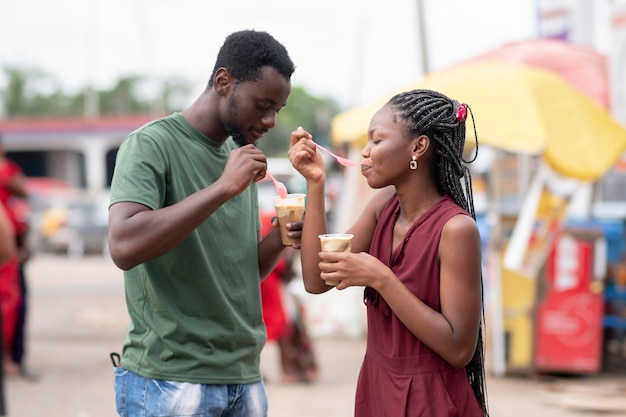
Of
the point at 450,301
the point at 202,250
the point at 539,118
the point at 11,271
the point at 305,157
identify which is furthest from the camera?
the point at 11,271

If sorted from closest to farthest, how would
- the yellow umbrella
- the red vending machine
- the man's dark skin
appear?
the man's dark skin, the yellow umbrella, the red vending machine

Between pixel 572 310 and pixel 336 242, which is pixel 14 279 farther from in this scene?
pixel 336 242

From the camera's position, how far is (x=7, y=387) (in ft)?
23.1

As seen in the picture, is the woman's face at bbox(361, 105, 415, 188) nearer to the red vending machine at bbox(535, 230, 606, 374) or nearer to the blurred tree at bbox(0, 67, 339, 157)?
the red vending machine at bbox(535, 230, 606, 374)

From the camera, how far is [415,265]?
230 centimetres

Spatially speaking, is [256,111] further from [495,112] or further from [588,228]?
[588,228]

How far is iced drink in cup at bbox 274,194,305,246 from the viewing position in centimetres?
264

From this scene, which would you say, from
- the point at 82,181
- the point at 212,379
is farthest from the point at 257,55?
the point at 82,181

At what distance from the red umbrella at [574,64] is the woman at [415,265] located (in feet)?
20.3

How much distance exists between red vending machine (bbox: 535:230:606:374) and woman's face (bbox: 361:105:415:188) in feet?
16.9

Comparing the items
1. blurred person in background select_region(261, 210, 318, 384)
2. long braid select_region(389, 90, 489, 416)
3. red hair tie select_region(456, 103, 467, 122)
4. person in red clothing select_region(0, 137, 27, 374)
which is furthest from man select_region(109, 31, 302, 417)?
person in red clothing select_region(0, 137, 27, 374)

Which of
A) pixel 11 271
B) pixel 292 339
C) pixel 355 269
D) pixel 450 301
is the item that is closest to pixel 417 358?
pixel 450 301

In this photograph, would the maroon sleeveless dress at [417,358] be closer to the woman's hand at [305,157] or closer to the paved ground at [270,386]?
the woman's hand at [305,157]

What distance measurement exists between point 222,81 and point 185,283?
0.67 m
